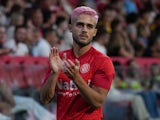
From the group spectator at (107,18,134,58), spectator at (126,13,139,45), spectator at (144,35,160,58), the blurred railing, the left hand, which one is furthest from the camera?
spectator at (126,13,139,45)

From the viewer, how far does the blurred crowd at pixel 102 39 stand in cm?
1244

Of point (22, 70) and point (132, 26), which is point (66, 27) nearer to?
point (22, 70)

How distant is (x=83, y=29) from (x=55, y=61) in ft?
1.28

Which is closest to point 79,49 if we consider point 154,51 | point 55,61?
point 55,61

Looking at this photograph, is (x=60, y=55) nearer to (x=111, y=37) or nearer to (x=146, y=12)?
(x=111, y=37)

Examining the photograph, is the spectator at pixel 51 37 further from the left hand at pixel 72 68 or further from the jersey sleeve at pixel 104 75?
the left hand at pixel 72 68

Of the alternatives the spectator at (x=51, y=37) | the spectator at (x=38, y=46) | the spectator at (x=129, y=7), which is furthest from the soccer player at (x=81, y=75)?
the spectator at (x=129, y=7)

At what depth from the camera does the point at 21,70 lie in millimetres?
11766

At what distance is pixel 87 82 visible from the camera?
605cm

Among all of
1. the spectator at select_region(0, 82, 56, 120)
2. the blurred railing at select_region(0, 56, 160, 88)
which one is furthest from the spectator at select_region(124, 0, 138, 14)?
the spectator at select_region(0, 82, 56, 120)

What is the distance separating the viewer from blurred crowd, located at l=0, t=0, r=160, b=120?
12.4m

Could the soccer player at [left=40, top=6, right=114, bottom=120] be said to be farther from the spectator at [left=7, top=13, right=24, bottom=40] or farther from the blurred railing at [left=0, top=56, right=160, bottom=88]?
the spectator at [left=7, top=13, right=24, bottom=40]

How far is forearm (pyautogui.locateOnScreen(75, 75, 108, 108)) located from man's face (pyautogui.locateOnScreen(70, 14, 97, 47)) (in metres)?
0.45

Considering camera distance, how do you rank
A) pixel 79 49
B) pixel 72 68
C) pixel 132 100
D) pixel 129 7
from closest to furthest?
1. pixel 72 68
2. pixel 79 49
3. pixel 132 100
4. pixel 129 7
